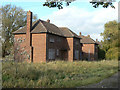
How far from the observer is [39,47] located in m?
29.0

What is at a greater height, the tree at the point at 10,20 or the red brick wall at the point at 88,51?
the tree at the point at 10,20

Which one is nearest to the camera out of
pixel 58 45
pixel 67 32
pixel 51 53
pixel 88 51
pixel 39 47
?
pixel 39 47

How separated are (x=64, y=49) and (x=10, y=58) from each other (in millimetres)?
22975

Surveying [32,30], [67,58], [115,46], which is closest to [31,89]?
[115,46]

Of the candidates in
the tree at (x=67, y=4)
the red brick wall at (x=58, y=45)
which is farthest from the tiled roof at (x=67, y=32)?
the tree at (x=67, y=4)

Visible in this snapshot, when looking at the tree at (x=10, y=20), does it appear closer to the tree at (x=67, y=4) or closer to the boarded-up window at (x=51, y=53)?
the boarded-up window at (x=51, y=53)

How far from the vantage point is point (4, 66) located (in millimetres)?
15312

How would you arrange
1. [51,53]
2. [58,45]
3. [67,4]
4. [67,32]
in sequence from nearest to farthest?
[67,4] → [51,53] → [58,45] → [67,32]

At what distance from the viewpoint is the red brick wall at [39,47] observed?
94.0 feet

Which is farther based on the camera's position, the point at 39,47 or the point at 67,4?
the point at 39,47

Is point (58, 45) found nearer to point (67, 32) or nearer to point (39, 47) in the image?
point (67, 32)

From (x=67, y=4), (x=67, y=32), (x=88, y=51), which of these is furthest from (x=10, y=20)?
(x=67, y=4)

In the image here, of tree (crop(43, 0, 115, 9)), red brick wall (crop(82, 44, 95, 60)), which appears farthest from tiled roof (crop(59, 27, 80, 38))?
tree (crop(43, 0, 115, 9))

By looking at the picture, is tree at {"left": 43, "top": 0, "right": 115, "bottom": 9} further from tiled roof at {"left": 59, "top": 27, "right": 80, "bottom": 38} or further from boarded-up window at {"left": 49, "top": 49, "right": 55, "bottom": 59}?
tiled roof at {"left": 59, "top": 27, "right": 80, "bottom": 38}
